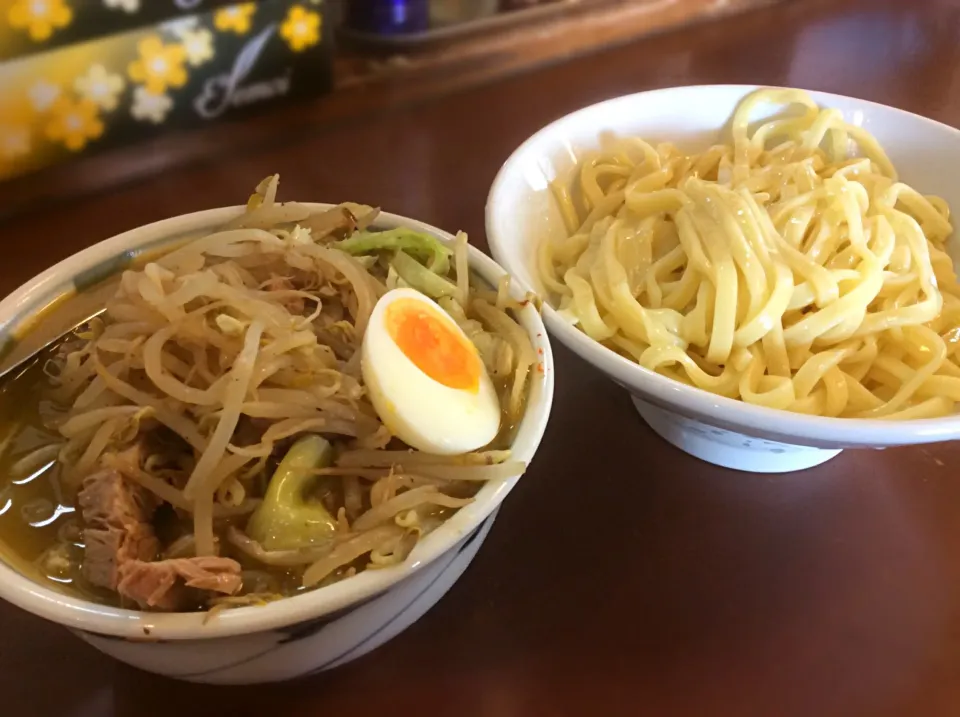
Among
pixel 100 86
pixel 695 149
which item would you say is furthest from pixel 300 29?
pixel 695 149

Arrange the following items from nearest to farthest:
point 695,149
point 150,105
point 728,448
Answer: point 728,448 < point 695,149 < point 150,105

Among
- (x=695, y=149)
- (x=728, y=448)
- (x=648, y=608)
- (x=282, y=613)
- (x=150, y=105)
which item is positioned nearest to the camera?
(x=282, y=613)

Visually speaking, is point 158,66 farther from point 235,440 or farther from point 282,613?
point 282,613

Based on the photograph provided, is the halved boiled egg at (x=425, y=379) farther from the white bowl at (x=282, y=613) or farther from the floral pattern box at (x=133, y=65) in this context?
the floral pattern box at (x=133, y=65)

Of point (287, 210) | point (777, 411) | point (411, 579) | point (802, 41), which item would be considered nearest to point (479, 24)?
point (802, 41)

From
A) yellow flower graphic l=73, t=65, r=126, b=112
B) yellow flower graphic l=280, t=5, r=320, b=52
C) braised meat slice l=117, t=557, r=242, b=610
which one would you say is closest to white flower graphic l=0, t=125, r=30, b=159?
yellow flower graphic l=73, t=65, r=126, b=112

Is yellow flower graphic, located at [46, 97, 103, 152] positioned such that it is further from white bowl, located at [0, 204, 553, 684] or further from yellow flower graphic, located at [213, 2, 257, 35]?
white bowl, located at [0, 204, 553, 684]

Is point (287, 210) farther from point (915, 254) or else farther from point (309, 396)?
point (915, 254)
